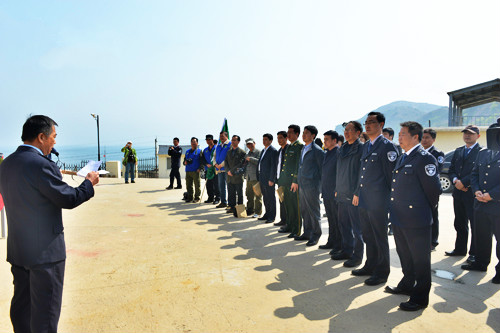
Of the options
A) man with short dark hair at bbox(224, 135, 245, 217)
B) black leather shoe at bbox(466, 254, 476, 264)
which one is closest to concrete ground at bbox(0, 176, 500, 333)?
black leather shoe at bbox(466, 254, 476, 264)

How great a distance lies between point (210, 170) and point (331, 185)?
17.7 ft

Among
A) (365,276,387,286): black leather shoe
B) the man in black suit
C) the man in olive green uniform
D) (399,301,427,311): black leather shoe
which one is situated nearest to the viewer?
(399,301,427,311): black leather shoe

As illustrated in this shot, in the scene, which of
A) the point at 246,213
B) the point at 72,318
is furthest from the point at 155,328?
the point at 246,213

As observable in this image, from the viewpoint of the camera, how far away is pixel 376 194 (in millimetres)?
3957

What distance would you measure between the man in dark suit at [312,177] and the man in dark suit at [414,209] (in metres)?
2.13

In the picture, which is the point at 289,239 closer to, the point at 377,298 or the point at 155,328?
the point at 377,298

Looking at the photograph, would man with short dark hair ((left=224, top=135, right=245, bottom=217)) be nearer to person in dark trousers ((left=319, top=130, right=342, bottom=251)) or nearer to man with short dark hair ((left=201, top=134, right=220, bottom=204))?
man with short dark hair ((left=201, top=134, right=220, bottom=204))

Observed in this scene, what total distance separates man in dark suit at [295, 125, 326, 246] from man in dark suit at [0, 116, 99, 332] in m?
4.05

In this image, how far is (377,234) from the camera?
13.1 feet

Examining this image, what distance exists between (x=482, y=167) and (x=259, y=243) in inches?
140

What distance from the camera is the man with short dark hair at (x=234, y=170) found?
8.37 metres

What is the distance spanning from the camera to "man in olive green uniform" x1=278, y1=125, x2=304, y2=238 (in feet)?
20.3

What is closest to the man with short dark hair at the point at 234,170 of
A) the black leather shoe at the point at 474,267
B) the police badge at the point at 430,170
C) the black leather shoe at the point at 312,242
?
the black leather shoe at the point at 312,242

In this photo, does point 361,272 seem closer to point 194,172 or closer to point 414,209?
→ point 414,209
